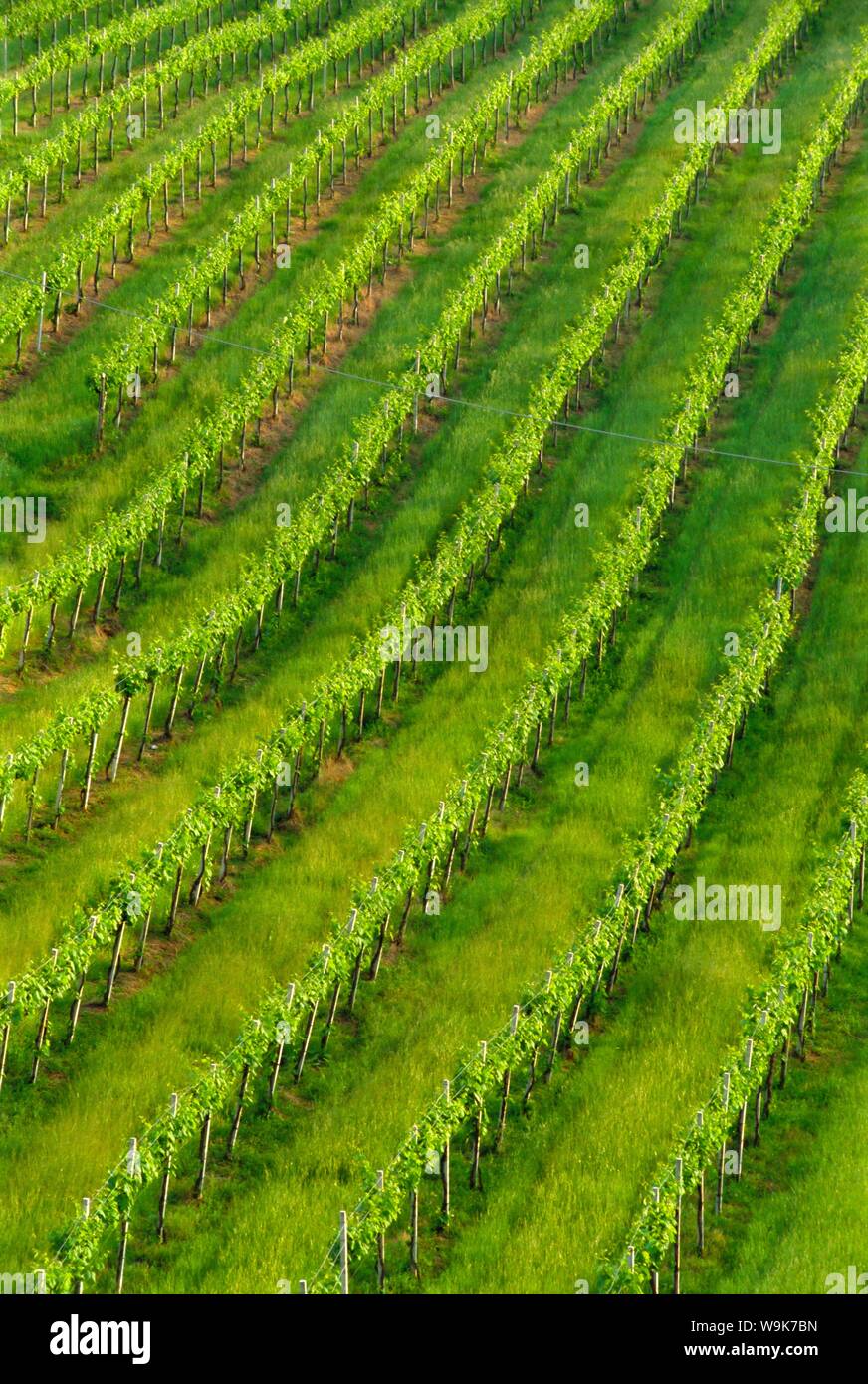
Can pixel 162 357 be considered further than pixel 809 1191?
Yes

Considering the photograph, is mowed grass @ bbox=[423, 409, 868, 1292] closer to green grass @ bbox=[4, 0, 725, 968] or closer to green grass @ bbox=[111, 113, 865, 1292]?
green grass @ bbox=[111, 113, 865, 1292]

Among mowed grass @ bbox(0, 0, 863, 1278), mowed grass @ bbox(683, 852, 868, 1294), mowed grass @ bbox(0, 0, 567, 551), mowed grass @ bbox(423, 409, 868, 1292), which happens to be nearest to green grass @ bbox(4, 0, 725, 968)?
mowed grass @ bbox(0, 0, 863, 1278)

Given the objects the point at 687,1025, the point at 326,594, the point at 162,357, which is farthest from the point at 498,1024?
the point at 162,357

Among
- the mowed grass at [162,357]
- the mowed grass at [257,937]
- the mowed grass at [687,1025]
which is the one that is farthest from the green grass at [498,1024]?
the mowed grass at [162,357]

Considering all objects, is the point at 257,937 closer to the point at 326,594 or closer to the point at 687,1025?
the point at 687,1025

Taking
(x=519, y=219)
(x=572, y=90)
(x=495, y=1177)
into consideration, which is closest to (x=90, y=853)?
(x=495, y=1177)

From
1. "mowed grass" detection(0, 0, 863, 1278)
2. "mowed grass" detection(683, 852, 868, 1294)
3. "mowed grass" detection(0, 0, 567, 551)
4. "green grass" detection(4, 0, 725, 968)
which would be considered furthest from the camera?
"mowed grass" detection(0, 0, 567, 551)

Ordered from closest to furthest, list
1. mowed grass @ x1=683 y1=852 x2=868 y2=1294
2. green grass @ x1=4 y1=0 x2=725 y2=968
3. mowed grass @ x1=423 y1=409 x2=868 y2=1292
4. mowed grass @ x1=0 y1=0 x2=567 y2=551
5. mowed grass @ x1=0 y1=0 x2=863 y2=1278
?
mowed grass @ x1=683 y1=852 x2=868 y2=1294 < mowed grass @ x1=423 y1=409 x2=868 y2=1292 < mowed grass @ x1=0 y1=0 x2=863 y2=1278 < green grass @ x1=4 y1=0 x2=725 y2=968 < mowed grass @ x1=0 y1=0 x2=567 y2=551
